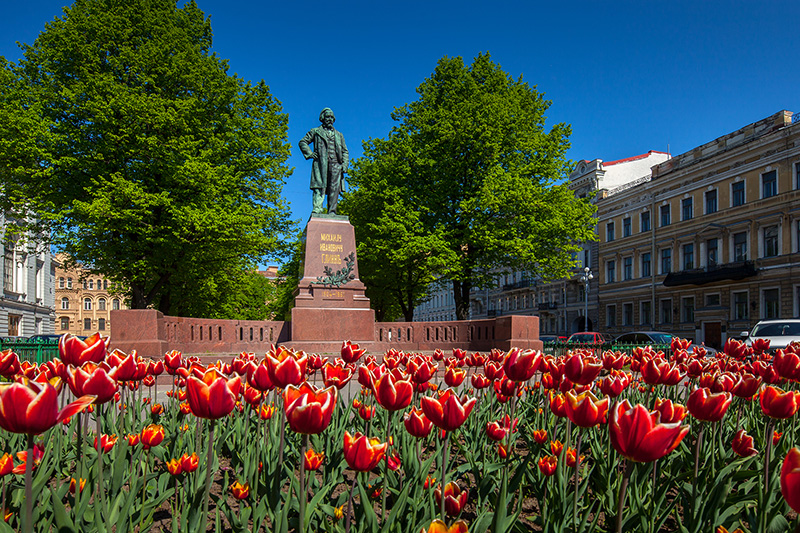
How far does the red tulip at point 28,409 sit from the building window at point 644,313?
47.4 m

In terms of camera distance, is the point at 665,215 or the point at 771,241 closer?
the point at 771,241

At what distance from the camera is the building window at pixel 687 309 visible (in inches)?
1624

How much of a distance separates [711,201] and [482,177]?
2161 cm

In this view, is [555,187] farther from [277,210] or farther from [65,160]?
[65,160]

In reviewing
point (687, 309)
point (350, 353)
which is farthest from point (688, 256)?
point (350, 353)

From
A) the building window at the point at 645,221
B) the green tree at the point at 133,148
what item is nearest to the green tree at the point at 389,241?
the green tree at the point at 133,148

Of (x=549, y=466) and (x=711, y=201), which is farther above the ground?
(x=711, y=201)

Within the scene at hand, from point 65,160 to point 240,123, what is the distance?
6141mm

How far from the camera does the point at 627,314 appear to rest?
47.4 metres

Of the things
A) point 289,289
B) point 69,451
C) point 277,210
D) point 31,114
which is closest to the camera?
point 69,451

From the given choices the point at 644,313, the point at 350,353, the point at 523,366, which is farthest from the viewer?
the point at 644,313

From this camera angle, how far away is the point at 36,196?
20.9 meters

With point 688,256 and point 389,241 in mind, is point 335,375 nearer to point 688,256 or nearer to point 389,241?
point 389,241

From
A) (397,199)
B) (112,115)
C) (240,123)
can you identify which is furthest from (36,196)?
(397,199)
